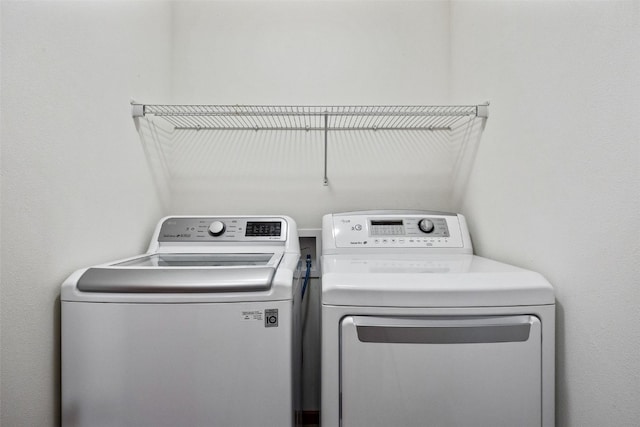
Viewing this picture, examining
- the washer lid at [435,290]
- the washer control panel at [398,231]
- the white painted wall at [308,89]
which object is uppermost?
the white painted wall at [308,89]

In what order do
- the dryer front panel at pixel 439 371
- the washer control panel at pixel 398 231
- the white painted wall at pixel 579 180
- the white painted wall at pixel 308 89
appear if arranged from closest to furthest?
the white painted wall at pixel 579 180 → the dryer front panel at pixel 439 371 → the washer control panel at pixel 398 231 → the white painted wall at pixel 308 89

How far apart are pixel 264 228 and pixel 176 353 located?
0.67 metres

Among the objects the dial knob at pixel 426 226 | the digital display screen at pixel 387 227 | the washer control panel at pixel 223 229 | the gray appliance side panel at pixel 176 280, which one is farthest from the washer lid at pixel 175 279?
the dial knob at pixel 426 226

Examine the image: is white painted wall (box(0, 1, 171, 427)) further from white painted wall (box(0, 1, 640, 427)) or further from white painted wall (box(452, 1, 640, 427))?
white painted wall (box(452, 1, 640, 427))

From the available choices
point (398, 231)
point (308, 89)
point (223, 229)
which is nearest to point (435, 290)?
point (398, 231)

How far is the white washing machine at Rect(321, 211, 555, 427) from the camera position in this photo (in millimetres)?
752

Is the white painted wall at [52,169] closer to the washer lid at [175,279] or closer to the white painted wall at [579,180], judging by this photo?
the washer lid at [175,279]

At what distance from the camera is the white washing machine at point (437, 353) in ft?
2.47

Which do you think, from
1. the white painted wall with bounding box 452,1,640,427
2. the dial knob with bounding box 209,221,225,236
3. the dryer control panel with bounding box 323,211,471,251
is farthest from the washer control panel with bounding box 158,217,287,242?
the white painted wall with bounding box 452,1,640,427

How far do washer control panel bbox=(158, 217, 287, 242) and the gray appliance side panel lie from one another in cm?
49

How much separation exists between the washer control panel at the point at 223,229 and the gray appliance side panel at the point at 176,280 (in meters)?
0.49

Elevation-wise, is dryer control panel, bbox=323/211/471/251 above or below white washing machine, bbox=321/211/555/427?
above

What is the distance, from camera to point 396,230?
4.44 ft

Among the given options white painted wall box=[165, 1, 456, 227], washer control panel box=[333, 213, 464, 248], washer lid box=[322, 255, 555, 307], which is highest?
white painted wall box=[165, 1, 456, 227]
